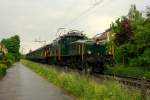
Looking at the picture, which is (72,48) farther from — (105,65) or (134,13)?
(134,13)

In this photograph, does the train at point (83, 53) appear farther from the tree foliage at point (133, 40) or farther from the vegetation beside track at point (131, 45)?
the tree foliage at point (133, 40)

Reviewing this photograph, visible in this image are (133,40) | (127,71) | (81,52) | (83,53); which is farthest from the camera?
(133,40)

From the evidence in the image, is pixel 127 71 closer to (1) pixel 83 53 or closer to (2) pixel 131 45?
(1) pixel 83 53

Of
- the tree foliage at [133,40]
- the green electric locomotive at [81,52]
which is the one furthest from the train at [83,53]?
the tree foliage at [133,40]

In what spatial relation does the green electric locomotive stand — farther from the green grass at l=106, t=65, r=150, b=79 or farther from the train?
the green grass at l=106, t=65, r=150, b=79

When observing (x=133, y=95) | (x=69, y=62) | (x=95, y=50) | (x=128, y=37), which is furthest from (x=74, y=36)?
Answer: (x=133, y=95)

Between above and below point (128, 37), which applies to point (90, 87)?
below

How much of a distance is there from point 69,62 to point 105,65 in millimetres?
9438

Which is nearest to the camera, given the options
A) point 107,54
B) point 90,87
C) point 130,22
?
point 90,87

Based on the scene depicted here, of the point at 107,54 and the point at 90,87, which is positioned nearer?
the point at 90,87

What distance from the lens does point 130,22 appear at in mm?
41750

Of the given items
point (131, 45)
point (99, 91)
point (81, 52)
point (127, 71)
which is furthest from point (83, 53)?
point (99, 91)

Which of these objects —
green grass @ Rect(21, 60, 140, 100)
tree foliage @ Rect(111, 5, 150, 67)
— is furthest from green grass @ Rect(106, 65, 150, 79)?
green grass @ Rect(21, 60, 140, 100)

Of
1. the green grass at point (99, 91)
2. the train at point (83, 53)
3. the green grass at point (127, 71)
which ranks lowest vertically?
the green grass at point (99, 91)
